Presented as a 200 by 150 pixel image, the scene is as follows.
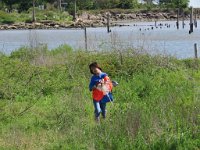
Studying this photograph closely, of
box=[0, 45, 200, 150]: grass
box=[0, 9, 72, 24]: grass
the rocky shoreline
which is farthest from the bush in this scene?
box=[0, 45, 200, 150]: grass

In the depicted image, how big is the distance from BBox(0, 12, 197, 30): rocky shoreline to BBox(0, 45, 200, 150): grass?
78827 millimetres

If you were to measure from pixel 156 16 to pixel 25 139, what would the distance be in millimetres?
133706

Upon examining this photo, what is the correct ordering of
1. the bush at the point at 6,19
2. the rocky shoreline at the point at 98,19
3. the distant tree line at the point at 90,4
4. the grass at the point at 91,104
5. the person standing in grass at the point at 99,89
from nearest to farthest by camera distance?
the grass at the point at 91,104 < the person standing in grass at the point at 99,89 < the rocky shoreline at the point at 98,19 < the bush at the point at 6,19 < the distant tree line at the point at 90,4

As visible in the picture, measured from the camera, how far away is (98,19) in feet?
420

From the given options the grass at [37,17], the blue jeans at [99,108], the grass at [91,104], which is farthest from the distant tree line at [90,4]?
the blue jeans at [99,108]

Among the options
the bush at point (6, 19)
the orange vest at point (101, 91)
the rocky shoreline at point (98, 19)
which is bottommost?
the rocky shoreline at point (98, 19)

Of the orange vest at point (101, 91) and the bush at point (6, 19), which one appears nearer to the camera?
the orange vest at point (101, 91)

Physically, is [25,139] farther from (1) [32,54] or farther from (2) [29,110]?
(1) [32,54]

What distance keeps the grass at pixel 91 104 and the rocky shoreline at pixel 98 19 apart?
7883 cm

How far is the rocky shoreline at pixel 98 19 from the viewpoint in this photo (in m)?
102

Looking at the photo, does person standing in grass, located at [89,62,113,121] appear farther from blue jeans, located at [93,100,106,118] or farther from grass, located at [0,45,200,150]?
grass, located at [0,45,200,150]

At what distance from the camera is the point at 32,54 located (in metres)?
23.6

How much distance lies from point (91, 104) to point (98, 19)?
4497 inches

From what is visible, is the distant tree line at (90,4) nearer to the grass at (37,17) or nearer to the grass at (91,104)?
the grass at (37,17)
